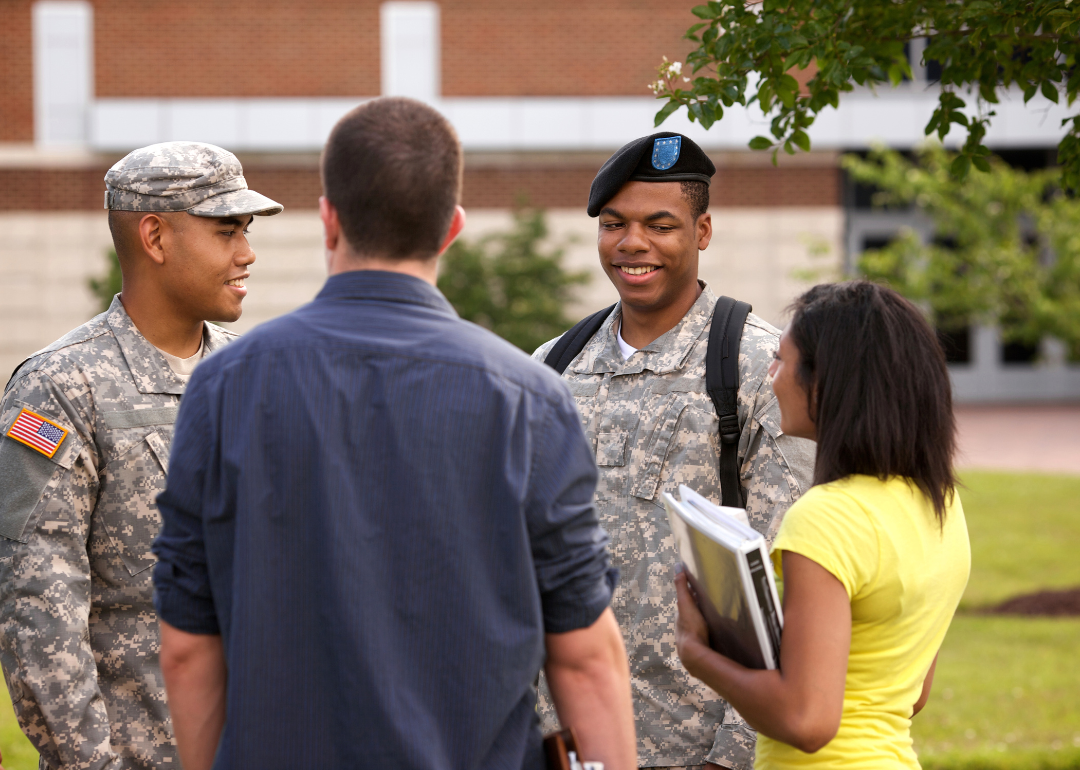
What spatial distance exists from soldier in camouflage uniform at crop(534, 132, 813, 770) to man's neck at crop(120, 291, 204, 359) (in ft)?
3.62

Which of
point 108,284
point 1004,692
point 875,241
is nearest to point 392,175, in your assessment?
point 1004,692

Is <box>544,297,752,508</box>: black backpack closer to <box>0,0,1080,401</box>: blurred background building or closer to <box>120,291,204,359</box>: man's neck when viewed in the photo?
<box>120,291,204,359</box>: man's neck

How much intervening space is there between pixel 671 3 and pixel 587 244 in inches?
154

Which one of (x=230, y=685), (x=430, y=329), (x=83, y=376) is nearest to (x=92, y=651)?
(x=83, y=376)

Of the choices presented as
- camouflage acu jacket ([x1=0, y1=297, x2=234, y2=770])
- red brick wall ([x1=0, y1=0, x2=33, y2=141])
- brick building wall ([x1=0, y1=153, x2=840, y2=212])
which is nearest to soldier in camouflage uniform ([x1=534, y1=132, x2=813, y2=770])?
camouflage acu jacket ([x1=0, y1=297, x2=234, y2=770])

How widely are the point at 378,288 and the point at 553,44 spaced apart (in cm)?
1526

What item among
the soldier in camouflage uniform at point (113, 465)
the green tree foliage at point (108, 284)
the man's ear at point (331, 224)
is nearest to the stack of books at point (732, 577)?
the man's ear at point (331, 224)

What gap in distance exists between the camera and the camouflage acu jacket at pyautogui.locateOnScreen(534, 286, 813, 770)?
264cm

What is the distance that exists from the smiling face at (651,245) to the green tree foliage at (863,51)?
0.91 feet

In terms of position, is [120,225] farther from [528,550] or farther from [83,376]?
[528,550]

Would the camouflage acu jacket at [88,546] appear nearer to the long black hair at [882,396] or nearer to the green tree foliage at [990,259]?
the long black hair at [882,396]

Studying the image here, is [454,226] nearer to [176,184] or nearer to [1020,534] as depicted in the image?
[176,184]

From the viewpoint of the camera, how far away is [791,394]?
7.00 feet

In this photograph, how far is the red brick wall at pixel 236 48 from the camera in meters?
15.6
